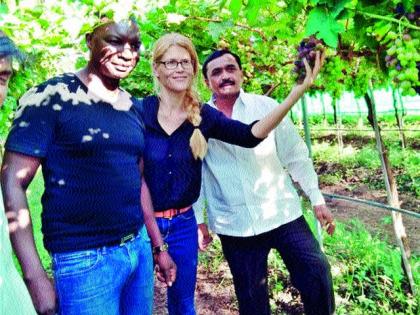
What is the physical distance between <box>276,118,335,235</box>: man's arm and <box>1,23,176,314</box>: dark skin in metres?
0.98

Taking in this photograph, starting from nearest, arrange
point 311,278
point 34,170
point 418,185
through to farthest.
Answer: point 34,170
point 311,278
point 418,185

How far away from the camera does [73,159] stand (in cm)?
167

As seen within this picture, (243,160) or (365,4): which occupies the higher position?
(365,4)

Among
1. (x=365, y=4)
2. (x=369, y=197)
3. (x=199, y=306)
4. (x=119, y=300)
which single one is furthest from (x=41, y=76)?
(x=369, y=197)

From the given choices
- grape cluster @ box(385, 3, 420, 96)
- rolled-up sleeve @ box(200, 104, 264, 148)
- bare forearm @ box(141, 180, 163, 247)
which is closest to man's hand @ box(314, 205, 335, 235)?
rolled-up sleeve @ box(200, 104, 264, 148)

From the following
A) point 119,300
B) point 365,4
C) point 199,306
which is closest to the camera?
point 365,4

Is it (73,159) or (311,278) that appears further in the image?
(311,278)

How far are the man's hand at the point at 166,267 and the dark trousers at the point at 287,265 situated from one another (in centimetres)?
45

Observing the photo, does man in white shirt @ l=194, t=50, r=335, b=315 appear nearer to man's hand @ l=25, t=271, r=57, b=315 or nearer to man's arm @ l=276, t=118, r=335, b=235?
man's arm @ l=276, t=118, r=335, b=235

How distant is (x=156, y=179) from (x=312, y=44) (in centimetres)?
106

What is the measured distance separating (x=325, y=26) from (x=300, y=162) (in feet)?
4.97

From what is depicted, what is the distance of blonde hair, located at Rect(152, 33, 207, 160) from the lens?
2.25 metres

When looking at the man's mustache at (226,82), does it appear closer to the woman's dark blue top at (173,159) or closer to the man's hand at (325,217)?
the woman's dark blue top at (173,159)

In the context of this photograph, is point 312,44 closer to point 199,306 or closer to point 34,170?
point 34,170
